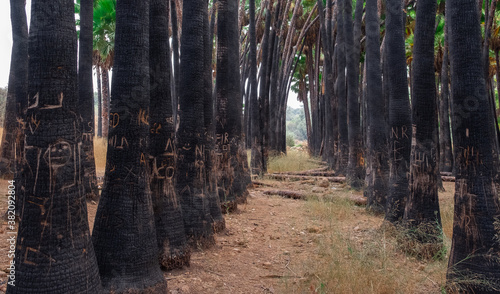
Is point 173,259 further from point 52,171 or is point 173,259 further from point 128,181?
point 52,171

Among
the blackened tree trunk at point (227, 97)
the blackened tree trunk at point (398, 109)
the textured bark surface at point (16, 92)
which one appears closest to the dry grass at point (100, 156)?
the textured bark surface at point (16, 92)

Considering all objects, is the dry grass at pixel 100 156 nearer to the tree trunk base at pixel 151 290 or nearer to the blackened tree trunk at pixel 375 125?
the blackened tree trunk at pixel 375 125

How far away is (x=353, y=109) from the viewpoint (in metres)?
10.9

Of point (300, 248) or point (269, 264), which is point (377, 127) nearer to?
point (300, 248)

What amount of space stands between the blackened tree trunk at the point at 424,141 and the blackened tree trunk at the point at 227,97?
4282 millimetres

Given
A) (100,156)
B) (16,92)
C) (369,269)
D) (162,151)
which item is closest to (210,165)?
(162,151)

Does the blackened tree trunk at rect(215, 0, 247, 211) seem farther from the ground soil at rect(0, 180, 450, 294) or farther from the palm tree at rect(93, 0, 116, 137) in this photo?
the palm tree at rect(93, 0, 116, 137)

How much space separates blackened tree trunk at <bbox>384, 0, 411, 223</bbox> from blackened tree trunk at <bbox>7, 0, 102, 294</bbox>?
5.33 metres

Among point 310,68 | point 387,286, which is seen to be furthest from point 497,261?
point 310,68

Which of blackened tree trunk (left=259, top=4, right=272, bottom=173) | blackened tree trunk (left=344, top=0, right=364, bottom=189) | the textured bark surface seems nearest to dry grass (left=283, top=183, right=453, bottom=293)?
the textured bark surface

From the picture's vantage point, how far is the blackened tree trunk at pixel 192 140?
18.3 feet

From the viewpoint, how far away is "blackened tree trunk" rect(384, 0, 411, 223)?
668 centimetres

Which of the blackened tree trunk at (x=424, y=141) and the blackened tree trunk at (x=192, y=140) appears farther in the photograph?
the blackened tree trunk at (x=192, y=140)

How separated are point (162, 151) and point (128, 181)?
101 centimetres
